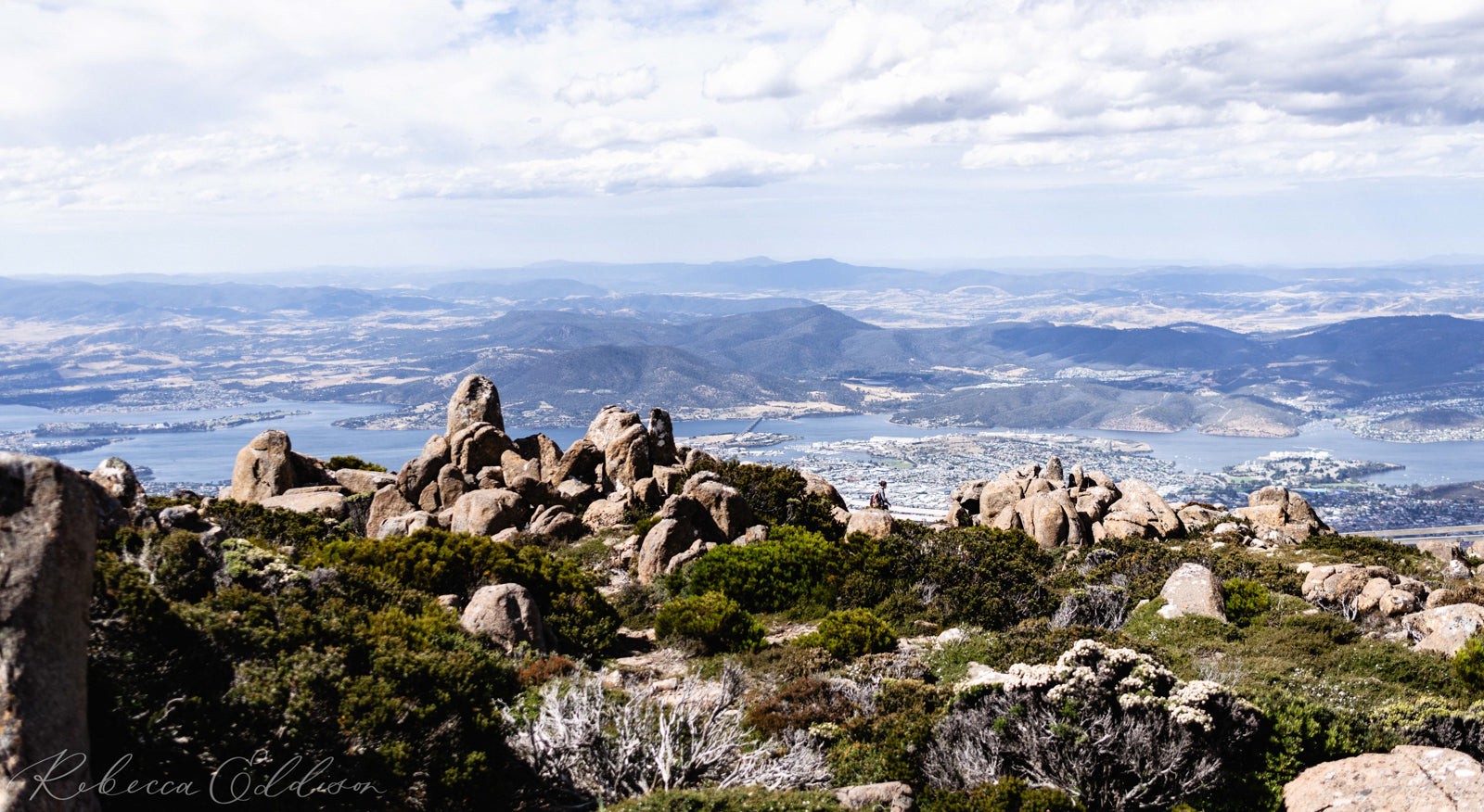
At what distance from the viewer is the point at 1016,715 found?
10.6 metres

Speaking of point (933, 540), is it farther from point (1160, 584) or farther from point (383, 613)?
point (383, 613)

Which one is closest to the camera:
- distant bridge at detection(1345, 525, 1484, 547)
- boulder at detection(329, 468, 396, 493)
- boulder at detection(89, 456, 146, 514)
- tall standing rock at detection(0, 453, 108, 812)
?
tall standing rock at detection(0, 453, 108, 812)

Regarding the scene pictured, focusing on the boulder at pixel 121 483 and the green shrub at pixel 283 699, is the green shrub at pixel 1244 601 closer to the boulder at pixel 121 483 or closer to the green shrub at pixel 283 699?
the green shrub at pixel 283 699

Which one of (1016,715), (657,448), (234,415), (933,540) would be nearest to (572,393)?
(234,415)

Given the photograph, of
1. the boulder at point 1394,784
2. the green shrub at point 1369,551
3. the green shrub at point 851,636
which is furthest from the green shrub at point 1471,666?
the green shrub at point 1369,551

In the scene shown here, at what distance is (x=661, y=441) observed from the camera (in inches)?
1430

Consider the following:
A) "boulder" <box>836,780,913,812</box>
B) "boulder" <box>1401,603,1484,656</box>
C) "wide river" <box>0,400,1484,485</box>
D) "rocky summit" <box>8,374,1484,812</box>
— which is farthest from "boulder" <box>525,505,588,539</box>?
"wide river" <box>0,400,1484,485</box>

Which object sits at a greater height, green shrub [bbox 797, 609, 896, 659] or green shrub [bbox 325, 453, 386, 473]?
green shrub [bbox 797, 609, 896, 659]

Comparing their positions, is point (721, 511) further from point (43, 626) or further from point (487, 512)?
point (43, 626)

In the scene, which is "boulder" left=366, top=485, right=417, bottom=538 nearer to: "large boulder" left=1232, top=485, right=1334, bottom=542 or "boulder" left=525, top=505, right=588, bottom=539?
"boulder" left=525, top=505, right=588, bottom=539

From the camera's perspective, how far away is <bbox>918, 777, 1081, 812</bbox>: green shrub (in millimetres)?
9188

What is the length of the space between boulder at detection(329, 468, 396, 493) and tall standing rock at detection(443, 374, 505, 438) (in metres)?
3.69

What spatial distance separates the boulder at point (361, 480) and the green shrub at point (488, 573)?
44.3 ft

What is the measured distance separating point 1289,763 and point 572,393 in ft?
638
